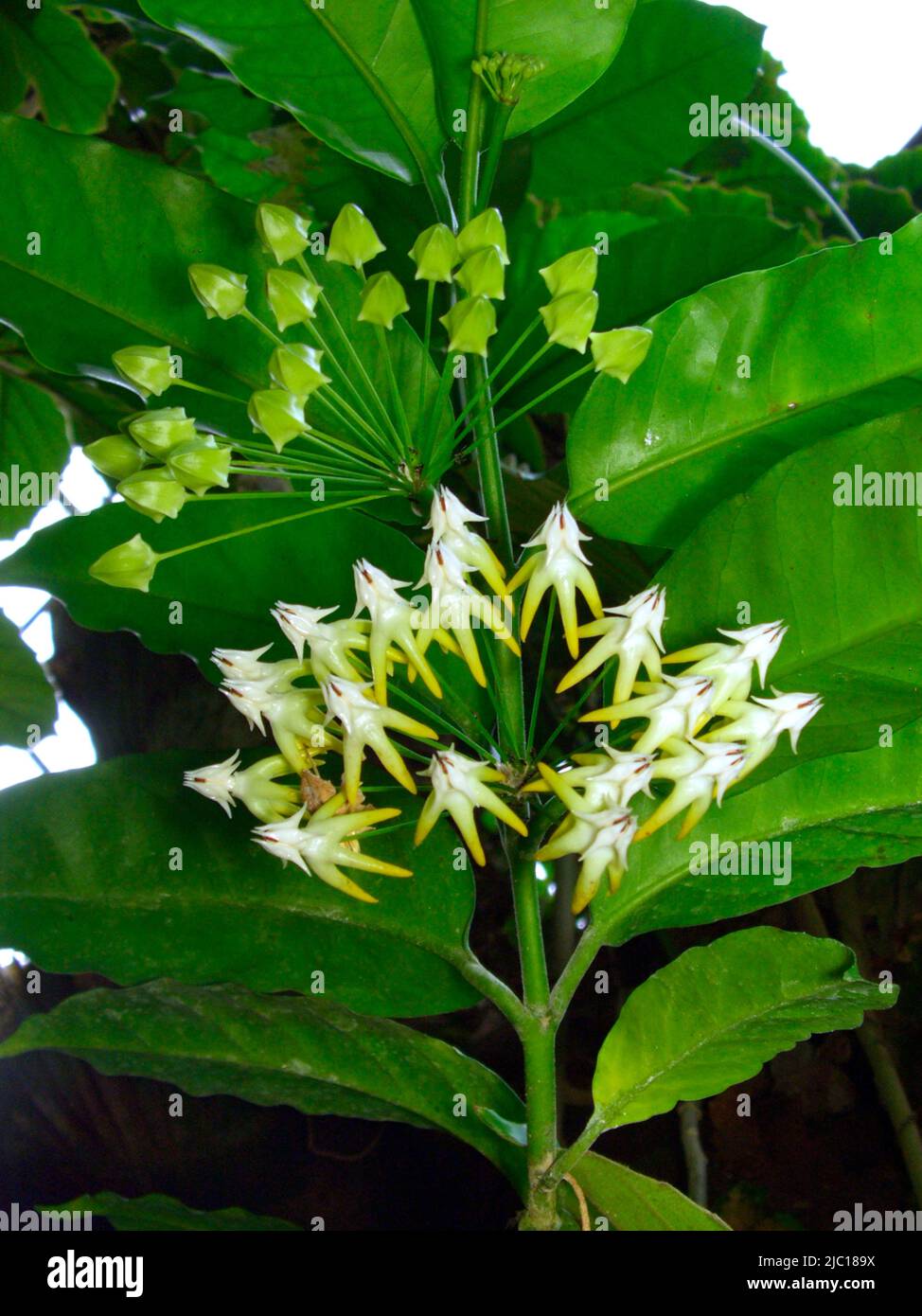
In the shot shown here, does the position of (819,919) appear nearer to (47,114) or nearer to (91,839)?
(91,839)

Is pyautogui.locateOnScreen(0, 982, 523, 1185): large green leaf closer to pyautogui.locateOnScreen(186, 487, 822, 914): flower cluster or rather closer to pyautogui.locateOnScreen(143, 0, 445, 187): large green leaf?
pyautogui.locateOnScreen(186, 487, 822, 914): flower cluster

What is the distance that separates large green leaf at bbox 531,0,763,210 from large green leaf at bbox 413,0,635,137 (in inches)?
15.4

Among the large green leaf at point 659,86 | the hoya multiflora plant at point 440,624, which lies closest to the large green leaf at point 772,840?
the hoya multiflora plant at point 440,624

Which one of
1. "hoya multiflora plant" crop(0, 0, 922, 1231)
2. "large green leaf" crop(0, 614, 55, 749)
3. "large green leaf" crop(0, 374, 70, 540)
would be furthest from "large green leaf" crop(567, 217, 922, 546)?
"large green leaf" crop(0, 374, 70, 540)

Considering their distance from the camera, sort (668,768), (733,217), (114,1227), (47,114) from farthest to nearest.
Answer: (47,114) → (733,217) → (114,1227) → (668,768)

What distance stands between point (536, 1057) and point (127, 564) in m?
0.33

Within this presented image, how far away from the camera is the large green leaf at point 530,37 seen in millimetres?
606

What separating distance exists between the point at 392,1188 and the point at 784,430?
69cm

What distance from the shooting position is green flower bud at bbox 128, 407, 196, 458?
51 centimetres

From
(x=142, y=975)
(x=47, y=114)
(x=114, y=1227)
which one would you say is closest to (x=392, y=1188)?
(x=114, y=1227)

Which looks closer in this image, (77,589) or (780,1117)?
(77,589)

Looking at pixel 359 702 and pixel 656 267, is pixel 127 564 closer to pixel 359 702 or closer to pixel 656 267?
pixel 359 702

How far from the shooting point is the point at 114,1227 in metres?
0.75

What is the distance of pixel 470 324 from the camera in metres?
0.51
